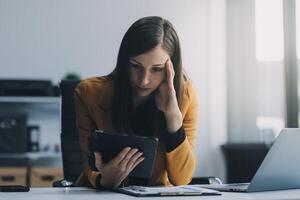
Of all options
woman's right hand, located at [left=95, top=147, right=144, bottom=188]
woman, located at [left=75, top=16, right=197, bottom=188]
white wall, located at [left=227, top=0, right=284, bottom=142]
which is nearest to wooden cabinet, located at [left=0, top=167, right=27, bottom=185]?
→ white wall, located at [left=227, top=0, right=284, bottom=142]

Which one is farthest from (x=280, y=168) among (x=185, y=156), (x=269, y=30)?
(x=269, y=30)

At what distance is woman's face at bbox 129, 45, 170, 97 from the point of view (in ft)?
6.15

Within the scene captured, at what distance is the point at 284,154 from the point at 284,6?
2.74 meters

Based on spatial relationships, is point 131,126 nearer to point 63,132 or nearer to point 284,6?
point 63,132

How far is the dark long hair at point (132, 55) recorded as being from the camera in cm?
190

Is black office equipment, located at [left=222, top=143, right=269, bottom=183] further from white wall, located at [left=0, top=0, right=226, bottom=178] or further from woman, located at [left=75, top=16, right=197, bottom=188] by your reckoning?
woman, located at [left=75, top=16, right=197, bottom=188]

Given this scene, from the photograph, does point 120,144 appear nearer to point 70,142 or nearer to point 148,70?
point 148,70

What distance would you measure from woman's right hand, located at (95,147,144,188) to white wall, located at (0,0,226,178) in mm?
→ 2640

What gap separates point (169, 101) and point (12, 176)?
219cm

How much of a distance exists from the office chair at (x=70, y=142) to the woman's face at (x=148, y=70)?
0.46m

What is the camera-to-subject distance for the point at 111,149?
1.56m

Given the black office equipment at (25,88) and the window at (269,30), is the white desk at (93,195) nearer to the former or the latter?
→ the black office equipment at (25,88)

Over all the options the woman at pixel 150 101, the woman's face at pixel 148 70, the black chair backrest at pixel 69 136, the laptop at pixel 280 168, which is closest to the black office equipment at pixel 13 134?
the black chair backrest at pixel 69 136

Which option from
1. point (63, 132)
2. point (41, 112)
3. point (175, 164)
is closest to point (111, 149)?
point (175, 164)
